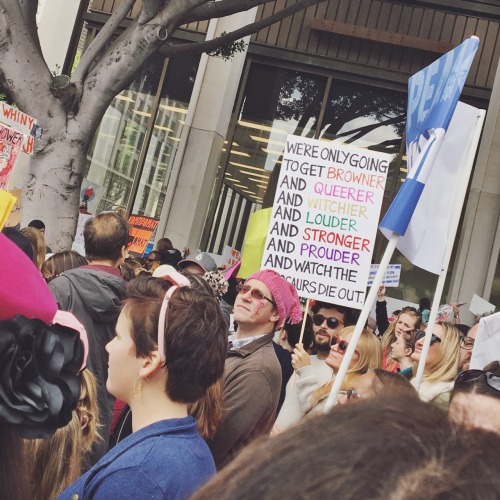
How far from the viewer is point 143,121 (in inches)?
622

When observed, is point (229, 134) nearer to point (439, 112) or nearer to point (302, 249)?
point (302, 249)

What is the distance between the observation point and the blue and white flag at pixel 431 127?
4.40 meters

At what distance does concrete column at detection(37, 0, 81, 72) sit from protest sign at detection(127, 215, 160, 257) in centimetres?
386

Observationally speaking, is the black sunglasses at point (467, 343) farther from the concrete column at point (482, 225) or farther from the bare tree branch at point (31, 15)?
the concrete column at point (482, 225)

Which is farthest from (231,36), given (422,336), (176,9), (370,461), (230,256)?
(370,461)

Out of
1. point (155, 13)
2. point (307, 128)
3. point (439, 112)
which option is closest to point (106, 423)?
point (439, 112)

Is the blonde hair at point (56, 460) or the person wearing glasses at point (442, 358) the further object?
the person wearing glasses at point (442, 358)

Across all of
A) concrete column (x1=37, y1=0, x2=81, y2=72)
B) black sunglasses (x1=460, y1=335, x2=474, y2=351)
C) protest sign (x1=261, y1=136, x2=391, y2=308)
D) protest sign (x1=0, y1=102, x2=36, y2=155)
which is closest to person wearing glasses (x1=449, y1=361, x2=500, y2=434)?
black sunglasses (x1=460, y1=335, x2=474, y2=351)

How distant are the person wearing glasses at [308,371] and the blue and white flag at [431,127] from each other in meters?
1.13

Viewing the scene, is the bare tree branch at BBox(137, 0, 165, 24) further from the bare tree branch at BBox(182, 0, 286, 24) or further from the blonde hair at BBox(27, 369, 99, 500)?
the blonde hair at BBox(27, 369, 99, 500)

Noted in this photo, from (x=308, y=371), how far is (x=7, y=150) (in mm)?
3366

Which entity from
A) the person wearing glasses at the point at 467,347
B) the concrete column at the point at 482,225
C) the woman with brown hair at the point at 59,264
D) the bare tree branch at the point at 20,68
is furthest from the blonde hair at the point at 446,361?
the concrete column at the point at 482,225

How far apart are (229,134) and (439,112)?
1108 cm

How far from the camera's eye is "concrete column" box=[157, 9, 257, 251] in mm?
14695
